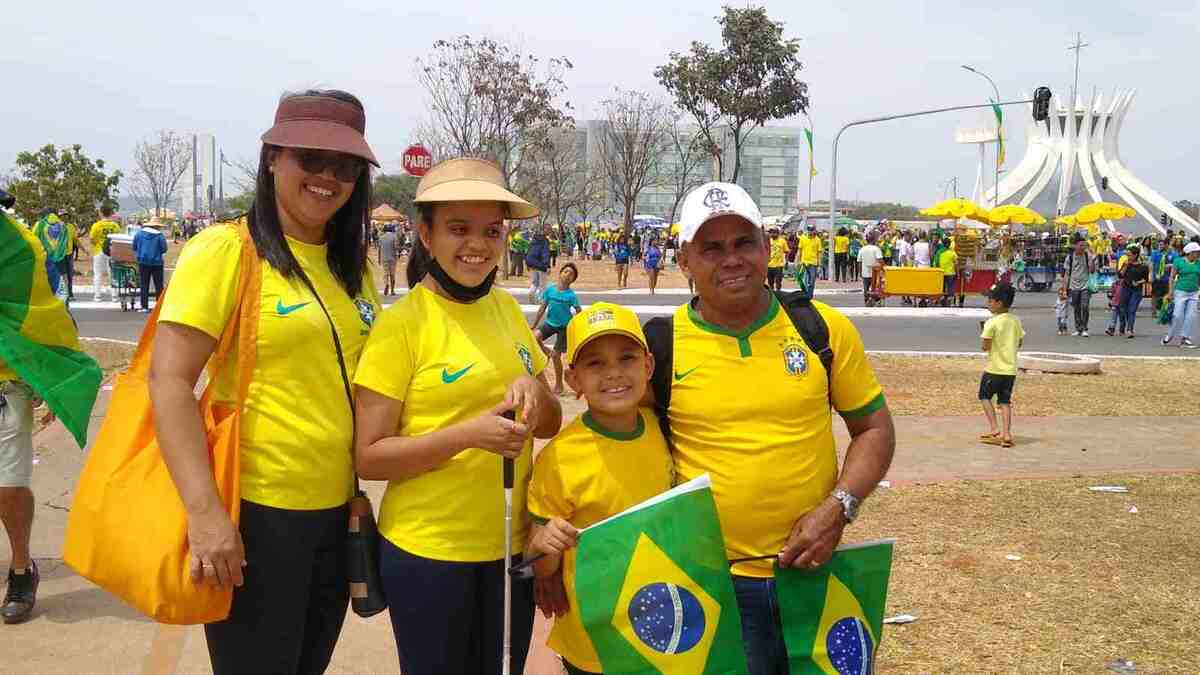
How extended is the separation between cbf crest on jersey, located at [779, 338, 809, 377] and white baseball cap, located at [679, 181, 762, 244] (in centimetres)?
32

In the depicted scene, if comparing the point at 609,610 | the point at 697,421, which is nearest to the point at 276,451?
the point at 609,610

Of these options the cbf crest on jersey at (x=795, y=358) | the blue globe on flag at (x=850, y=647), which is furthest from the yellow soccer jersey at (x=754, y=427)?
the blue globe on flag at (x=850, y=647)

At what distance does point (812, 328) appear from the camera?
2600 millimetres

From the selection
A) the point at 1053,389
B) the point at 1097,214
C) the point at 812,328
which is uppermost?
the point at 1097,214

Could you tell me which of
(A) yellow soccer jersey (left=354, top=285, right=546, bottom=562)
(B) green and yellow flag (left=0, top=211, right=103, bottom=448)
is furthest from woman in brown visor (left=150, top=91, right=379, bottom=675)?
(B) green and yellow flag (left=0, top=211, right=103, bottom=448)

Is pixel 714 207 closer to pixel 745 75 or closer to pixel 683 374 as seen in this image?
pixel 683 374

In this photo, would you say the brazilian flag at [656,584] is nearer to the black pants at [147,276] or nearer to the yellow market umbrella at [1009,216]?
the black pants at [147,276]

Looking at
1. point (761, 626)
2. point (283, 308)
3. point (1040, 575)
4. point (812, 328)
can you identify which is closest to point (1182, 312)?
point (1040, 575)

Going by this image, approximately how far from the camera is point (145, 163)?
6006 cm

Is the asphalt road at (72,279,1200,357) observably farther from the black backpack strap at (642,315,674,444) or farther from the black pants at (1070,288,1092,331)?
the black backpack strap at (642,315,674,444)

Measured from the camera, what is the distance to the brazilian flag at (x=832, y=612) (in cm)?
250

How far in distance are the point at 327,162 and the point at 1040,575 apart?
4142 millimetres

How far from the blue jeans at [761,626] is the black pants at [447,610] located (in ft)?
1.80

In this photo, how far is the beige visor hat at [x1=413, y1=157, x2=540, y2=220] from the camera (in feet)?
8.02
